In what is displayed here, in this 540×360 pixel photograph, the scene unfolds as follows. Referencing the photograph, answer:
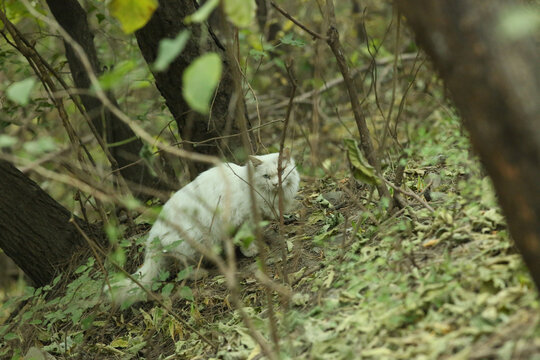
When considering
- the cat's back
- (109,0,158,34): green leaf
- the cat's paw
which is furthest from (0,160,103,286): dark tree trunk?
(109,0,158,34): green leaf

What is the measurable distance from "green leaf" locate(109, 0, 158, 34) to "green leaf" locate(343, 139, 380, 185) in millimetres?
1218

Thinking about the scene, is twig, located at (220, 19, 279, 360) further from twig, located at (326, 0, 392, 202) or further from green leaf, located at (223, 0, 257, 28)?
twig, located at (326, 0, 392, 202)

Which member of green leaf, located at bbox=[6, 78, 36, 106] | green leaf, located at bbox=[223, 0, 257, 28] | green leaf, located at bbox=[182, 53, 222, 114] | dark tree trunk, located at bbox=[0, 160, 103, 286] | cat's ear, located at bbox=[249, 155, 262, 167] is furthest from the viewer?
dark tree trunk, located at bbox=[0, 160, 103, 286]

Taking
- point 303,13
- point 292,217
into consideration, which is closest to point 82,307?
point 292,217

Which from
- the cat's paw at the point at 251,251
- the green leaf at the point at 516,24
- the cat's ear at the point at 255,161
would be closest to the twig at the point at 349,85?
the cat's ear at the point at 255,161

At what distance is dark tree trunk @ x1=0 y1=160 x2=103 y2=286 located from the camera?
13.5 ft

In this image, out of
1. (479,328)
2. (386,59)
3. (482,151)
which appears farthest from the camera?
(386,59)

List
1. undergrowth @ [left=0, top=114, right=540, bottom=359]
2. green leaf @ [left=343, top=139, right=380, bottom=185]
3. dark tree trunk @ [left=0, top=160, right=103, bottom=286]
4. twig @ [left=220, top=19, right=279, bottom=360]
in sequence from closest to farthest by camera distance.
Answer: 1. twig @ [left=220, top=19, right=279, bottom=360]
2. undergrowth @ [left=0, top=114, right=540, bottom=359]
3. green leaf @ [left=343, top=139, right=380, bottom=185]
4. dark tree trunk @ [left=0, top=160, right=103, bottom=286]

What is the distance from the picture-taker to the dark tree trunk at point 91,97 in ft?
15.2

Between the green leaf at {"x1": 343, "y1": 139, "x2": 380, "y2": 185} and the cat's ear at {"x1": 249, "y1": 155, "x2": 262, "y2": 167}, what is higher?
the cat's ear at {"x1": 249, "y1": 155, "x2": 262, "y2": 167}

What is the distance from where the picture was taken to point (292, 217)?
13.6 feet

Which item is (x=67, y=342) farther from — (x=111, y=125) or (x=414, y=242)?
(x=414, y=242)

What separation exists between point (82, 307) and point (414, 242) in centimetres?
221

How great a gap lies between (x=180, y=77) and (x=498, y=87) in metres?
2.98
